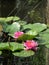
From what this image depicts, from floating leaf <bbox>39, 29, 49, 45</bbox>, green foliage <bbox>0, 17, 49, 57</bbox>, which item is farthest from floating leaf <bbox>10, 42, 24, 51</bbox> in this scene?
floating leaf <bbox>39, 29, 49, 45</bbox>

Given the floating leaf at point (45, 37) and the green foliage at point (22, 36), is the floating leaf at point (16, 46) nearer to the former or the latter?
the green foliage at point (22, 36)

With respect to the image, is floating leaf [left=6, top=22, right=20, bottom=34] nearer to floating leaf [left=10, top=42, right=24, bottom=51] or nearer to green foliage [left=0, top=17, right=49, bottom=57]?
green foliage [left=0, top=17, right=49, bottom=57]

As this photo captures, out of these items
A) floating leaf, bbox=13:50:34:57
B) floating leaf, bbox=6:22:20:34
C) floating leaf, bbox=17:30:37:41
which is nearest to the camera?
floating leaf, bbox=13:50:34:57

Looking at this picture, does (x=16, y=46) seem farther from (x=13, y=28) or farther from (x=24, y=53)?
(x=13, y=28)

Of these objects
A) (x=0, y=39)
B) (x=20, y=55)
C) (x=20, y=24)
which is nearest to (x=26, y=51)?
(x=20, y=55)

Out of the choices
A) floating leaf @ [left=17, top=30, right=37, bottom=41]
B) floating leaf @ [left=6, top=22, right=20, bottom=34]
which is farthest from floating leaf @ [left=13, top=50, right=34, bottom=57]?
floating leaf @ [left=6, top=22, right=20, bottom=34]

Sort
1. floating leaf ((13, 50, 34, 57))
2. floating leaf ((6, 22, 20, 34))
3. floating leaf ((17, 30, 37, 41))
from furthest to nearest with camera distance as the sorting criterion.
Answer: floating leaf ((6, 22, 20, 34)) < floating leaf ((17, 30, 37, 41)) < floating leaf ((13, 50, 34, 57))

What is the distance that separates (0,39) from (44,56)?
0.26 metres

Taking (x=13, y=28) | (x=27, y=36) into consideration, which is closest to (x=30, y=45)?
(x=27, y=36)

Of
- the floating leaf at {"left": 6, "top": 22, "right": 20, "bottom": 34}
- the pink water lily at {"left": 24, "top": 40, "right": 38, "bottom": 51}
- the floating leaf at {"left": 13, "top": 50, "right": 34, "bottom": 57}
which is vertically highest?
the floating leaf at {"left": 6, "top": 22, "right": 20, "bottom": 34}

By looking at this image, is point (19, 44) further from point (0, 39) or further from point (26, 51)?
point (0, 39)

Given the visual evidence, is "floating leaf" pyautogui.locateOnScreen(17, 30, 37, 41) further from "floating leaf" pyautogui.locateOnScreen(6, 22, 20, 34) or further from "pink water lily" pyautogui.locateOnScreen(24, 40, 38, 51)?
"floating leaf" pyautogui.locateOnScreen(6, 22, 20, 34)

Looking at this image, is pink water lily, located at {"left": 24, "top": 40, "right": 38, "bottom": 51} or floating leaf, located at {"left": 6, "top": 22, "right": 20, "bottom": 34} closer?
pink water lily, located at {"left": 24, "top": 40, "right": 38, "bottom": 51}

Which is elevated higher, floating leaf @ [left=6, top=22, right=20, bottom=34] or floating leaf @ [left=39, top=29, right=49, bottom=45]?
floating leaf @ [left=6, top=22, right=20, bottom=34]
